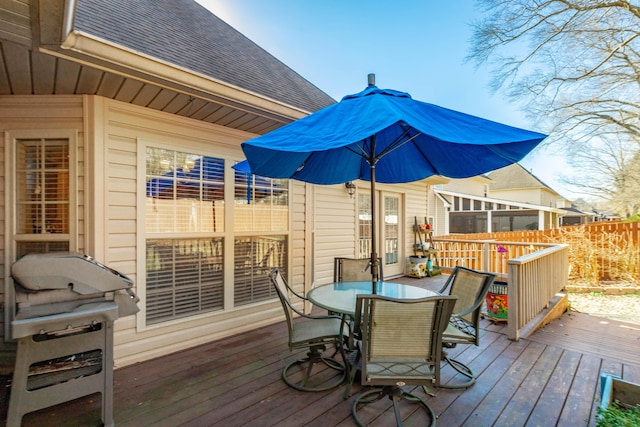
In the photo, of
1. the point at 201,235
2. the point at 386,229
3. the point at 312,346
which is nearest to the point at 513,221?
the point at 386,229

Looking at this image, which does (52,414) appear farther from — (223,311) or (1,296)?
(223,311)

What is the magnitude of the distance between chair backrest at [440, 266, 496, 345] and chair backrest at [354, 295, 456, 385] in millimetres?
753

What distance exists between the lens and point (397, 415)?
1.96 metres

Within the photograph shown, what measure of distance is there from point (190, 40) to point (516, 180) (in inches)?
947

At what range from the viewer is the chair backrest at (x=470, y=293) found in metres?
2.53

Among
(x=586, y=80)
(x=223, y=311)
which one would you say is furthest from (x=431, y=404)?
(x=586, y=80)

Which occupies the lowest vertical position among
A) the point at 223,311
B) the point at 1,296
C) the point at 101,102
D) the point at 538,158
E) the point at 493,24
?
the point at 223,311

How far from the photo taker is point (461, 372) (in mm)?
2662

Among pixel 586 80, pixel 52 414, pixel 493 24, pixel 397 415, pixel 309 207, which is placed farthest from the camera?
pixel 586 80

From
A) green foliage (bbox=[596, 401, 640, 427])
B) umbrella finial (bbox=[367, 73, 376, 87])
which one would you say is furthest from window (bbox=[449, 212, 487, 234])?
green foliage (bbox=[596, 401, 640, 427])

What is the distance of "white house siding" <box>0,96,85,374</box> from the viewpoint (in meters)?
2.64

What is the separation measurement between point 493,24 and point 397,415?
9.23 meters

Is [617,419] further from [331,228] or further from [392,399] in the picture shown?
[331,228]

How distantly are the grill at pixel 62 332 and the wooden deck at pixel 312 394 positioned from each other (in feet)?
1.10
